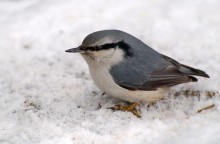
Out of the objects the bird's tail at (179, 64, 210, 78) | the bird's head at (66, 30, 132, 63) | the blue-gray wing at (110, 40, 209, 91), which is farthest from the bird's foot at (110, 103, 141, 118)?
the bird's tail at (179, 64, 210, 78)

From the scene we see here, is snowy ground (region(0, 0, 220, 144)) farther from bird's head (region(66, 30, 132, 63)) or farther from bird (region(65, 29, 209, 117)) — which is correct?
bird's head (region(66, 30, 132, 63))

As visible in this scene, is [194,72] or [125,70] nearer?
[125,70]

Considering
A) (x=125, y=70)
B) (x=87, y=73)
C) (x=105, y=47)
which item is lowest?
(x=87, y=73)

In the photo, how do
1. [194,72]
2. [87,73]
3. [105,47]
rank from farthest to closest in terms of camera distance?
[87,73] < [194,72] < [105,47]

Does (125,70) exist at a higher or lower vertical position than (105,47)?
lower

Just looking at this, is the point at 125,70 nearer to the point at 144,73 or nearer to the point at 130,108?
the point at 144,73

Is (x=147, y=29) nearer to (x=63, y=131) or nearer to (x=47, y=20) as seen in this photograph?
(x=47, y=20)

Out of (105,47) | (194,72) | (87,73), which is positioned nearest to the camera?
(105,47)

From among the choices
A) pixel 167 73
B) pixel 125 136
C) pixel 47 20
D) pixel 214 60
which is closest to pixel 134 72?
pixel 167 73

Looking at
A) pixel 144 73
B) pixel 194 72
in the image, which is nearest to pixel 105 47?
pixel 144 73
